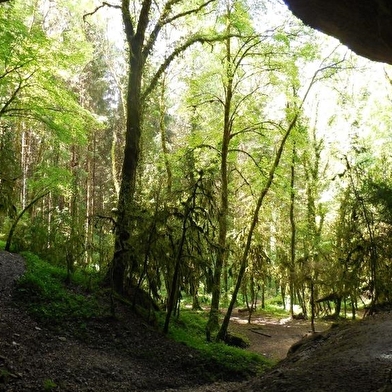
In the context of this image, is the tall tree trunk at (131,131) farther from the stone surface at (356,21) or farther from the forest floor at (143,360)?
the stone surface at (356,21)

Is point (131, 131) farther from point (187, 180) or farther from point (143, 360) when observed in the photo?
point (143, 360)

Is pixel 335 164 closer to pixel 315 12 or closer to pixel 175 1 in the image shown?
pixel 175 1

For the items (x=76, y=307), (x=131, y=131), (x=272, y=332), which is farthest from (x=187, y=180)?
(x=272, y=332)

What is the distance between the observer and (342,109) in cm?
2216

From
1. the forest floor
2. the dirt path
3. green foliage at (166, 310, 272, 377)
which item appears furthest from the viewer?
the dirt path

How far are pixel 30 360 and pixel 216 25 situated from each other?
1212cm

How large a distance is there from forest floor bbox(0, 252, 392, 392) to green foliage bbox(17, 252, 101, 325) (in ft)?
0.90

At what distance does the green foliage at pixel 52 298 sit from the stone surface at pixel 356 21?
7.19m

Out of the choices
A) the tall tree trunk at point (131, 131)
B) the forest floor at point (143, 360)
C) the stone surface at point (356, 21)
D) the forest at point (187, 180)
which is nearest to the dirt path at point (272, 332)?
the forest at point (187, 180)

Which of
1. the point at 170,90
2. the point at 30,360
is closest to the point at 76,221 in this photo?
the point at 30,360

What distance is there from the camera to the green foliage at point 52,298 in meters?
8.12

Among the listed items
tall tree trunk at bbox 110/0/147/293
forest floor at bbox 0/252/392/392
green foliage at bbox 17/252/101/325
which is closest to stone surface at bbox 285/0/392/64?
forest floor at bbox 0/252/392/392

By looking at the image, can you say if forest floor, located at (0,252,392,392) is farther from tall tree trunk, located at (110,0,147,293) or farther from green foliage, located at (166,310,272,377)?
tall tree trunk, located at (110,0,147,293)

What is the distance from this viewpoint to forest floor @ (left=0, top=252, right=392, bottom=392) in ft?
17.2
